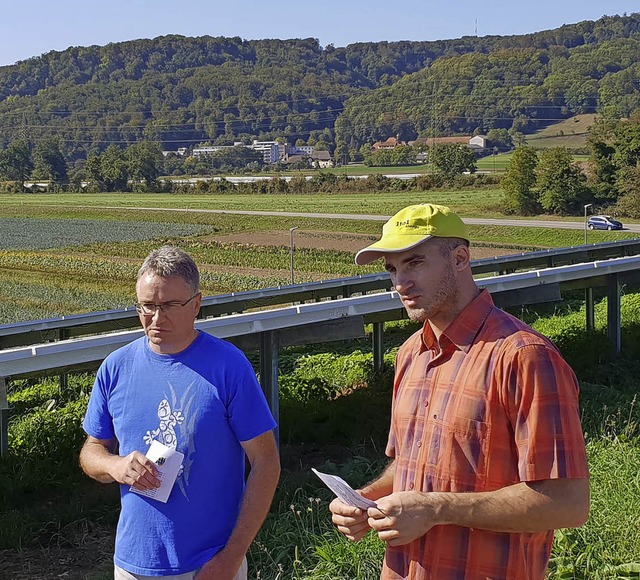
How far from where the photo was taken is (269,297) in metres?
13.0

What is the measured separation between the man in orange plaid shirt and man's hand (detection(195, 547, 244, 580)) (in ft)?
1.89

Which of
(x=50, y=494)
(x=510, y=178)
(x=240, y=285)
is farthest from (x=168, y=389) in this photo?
(x=510, y=178)

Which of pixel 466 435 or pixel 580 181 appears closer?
pixel 466 435

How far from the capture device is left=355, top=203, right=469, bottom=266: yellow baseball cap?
2.52 m

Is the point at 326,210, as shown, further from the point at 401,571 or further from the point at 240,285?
the point at 401,571

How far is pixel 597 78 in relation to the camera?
185000 mm

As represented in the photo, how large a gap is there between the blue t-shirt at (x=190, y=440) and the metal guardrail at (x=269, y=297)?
733 centimetres

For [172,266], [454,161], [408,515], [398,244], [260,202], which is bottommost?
[260,202]

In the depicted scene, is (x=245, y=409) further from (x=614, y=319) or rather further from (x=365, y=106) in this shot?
(x=365, y=106)

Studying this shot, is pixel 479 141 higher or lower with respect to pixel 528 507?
lower

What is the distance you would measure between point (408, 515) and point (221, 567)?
0.89m

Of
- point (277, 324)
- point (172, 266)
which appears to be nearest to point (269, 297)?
point (277, 324)

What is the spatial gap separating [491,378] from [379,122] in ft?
539

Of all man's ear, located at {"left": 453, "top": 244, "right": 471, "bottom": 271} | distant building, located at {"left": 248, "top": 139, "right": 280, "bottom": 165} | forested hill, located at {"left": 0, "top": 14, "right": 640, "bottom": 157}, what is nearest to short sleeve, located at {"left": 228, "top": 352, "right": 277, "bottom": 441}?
man's ear, located at {"left": 453, "top": 244, "right": 471, "bottom": 271}
